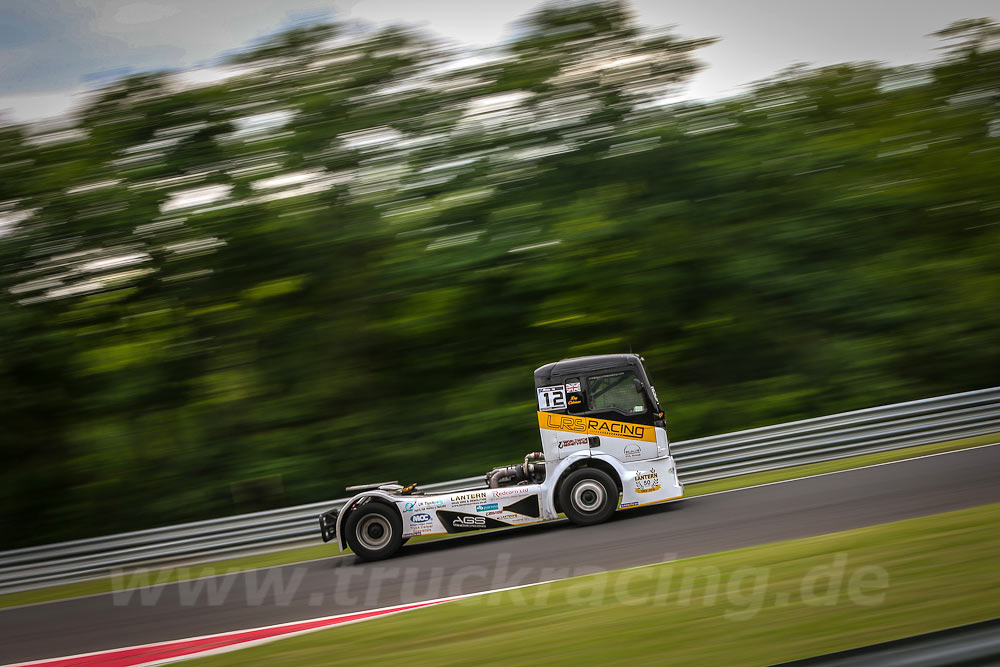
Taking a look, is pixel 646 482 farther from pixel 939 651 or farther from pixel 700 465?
pixel 939 651

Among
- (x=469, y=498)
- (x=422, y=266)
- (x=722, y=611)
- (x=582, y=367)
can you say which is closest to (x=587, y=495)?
(x=469, y=498)

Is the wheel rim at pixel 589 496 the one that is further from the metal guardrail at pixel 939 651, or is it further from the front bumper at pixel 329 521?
the metal guardrail at pixel 939 651

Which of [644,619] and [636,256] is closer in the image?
[644,619]

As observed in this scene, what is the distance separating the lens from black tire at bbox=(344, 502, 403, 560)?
387 inches

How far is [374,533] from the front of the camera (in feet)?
32.5

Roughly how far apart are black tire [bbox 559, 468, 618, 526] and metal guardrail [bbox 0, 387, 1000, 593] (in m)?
2.30

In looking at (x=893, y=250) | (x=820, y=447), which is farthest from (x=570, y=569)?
(x=893, y=250)

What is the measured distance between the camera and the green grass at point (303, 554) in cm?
1099

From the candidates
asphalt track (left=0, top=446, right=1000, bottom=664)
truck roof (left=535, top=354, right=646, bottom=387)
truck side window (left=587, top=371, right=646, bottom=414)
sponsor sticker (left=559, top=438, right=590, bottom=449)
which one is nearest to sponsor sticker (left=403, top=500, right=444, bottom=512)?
asphalt track (left=0, top=446, right=1000, bottom=664)

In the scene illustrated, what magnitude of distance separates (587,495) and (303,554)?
13.5ft

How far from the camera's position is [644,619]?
5609 mm

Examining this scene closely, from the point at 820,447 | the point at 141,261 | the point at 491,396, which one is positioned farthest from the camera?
the point at 141,261

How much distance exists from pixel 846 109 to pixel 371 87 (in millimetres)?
9406

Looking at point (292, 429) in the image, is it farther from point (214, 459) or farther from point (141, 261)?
point (141, 261)
